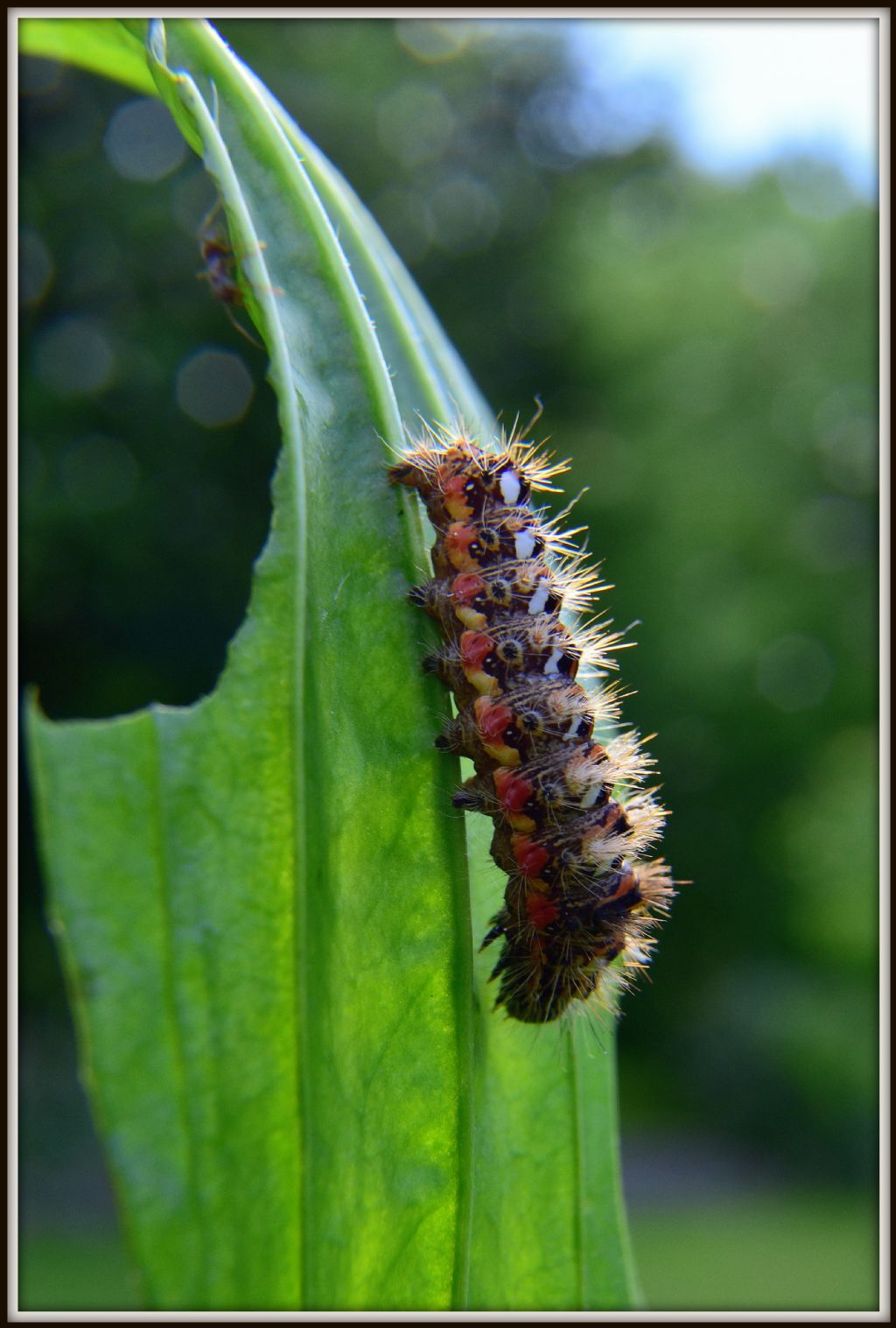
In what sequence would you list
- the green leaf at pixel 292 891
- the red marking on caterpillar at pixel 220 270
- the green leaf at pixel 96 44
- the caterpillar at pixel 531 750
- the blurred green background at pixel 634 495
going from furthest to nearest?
the blurred green background at pixel 634 495, the red marking on caterpillar at pixel 220 270, the caterpillar at pixel 531 750, the green leaf at pixel 96 44, the green leaf at pixel 292 891

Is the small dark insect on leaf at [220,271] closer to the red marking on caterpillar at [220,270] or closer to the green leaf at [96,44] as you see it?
the red marking on caterpillar at [220,270]

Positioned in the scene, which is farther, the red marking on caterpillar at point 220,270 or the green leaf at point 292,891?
the red marking on caterpillar at point 220,270

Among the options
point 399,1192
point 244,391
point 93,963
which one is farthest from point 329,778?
point 244,391

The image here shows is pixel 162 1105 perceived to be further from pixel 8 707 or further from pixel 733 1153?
pixel 733 1153

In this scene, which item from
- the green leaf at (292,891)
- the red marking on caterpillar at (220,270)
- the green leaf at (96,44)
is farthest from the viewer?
the red marking on caterpillar at (220,270)

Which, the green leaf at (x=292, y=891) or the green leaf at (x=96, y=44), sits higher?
the green leaf at (x=96, y=44)

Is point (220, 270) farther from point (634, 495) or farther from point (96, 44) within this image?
point (634, 495)

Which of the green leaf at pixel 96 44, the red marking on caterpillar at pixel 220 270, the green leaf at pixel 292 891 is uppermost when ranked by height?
the red marking on caterpillar at pixel 220 270

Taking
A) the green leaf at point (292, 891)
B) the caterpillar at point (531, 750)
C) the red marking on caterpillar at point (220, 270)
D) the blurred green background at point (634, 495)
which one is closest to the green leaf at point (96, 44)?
the green leaf at point (292, 891)

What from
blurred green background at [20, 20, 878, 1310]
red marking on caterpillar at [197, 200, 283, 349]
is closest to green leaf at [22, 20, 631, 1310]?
red marking on caterpillar at [197, 200, 283, 349]
